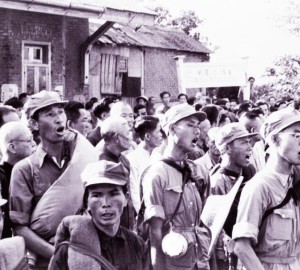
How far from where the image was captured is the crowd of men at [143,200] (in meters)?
3.81

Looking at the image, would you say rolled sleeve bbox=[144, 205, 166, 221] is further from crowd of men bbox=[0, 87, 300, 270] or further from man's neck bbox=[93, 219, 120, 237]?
man's neck bbox=[93, 219, 120, 237]

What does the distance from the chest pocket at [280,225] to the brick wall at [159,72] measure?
1900 centimetres

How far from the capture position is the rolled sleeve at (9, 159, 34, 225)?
15.1 ft

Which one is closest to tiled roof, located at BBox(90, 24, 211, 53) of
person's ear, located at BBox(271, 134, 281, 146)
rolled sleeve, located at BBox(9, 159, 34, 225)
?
rolled sleeve, located at BBox(9, 159, 34, 225)

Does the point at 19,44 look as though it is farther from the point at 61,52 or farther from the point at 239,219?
the point at 239,219

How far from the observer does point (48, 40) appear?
1634 cm

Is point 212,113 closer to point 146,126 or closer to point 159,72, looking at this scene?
point 146,126

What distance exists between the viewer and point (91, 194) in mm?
3889

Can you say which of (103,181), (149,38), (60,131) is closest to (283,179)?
(103,181)

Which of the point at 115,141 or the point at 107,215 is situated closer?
the point at 107,215

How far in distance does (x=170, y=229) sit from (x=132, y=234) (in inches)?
51.6

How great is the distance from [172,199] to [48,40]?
11.7 meters

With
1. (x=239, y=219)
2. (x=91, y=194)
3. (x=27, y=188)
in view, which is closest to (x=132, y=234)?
(x=91, y=194)

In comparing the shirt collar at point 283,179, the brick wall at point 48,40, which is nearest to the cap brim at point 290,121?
the shirt collar at point 283,179
